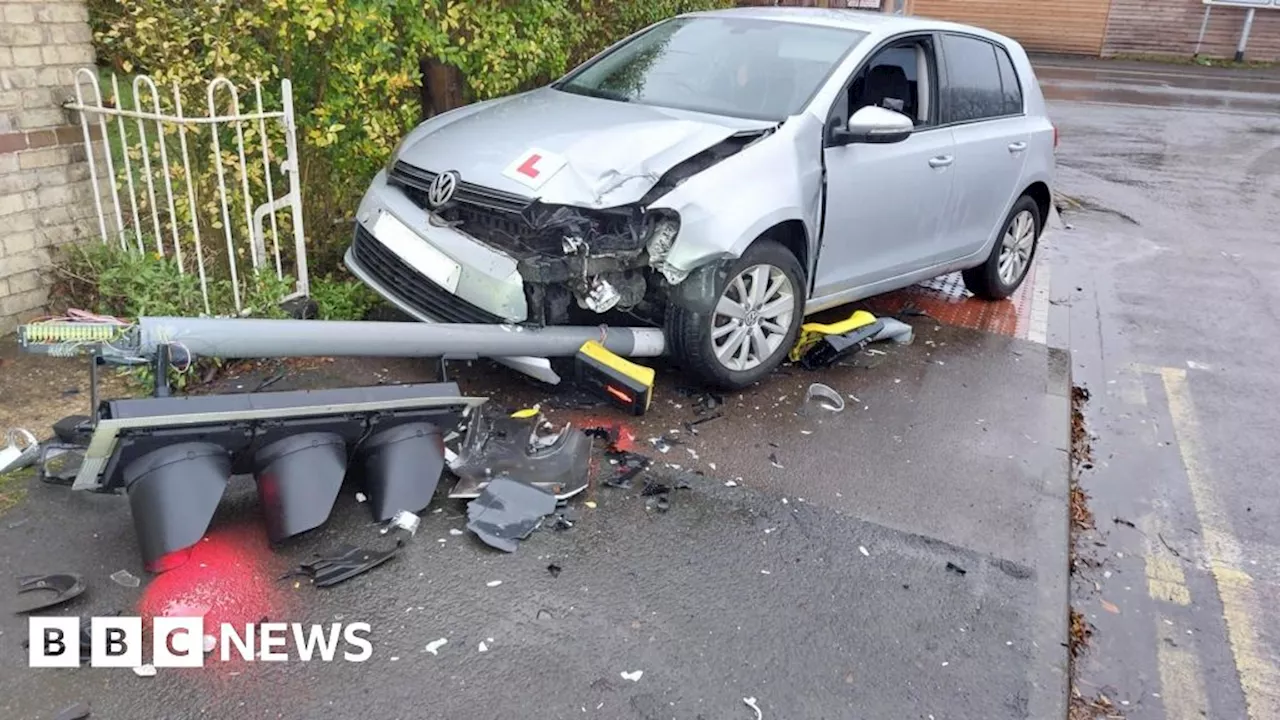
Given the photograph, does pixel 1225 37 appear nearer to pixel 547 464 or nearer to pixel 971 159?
pixel 971 159

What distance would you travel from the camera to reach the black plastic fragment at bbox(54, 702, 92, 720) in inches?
95.7

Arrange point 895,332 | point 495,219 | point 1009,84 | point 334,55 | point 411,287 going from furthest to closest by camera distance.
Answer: point 1009,84 < point 895,332 < point 334,55 < point 411,287 < point 495,219

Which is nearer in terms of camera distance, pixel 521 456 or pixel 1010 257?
pixel 521 456

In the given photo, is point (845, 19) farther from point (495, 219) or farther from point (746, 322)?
point (495, 219)

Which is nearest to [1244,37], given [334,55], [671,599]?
[334,55]

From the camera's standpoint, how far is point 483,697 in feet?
8.62

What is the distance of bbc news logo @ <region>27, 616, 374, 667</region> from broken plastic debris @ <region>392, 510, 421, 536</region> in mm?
517

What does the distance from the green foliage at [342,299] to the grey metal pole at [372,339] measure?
122cm

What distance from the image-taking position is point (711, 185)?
4.14m

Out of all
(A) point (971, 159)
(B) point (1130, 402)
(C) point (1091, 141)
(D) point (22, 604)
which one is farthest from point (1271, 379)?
(C) point (1091, 141)

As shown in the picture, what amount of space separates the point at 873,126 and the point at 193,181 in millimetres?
3480

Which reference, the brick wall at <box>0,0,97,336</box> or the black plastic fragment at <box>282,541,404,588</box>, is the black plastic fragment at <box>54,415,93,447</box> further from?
the brick wall at <box>0,0,97,336</box>

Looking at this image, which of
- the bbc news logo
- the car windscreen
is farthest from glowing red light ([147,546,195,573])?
the car windscreen

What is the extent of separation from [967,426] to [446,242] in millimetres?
2672
